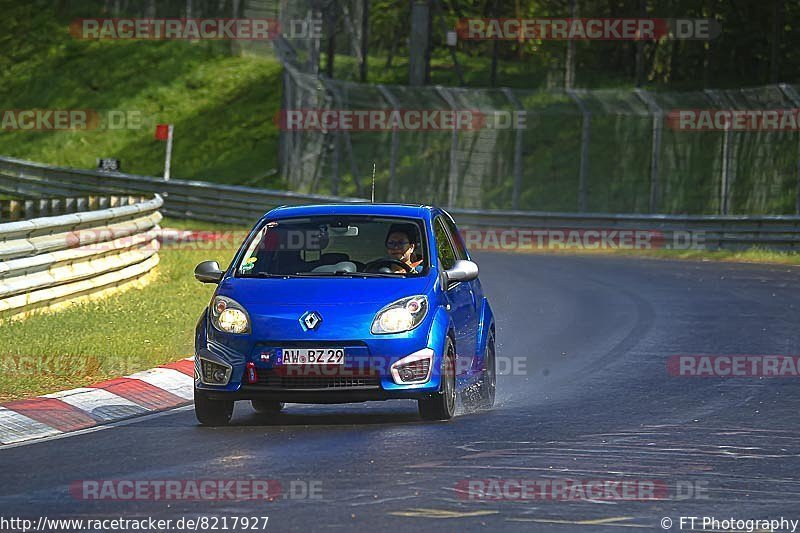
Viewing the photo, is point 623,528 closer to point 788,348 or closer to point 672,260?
point 788,348

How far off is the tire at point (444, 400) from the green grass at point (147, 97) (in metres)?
39.0

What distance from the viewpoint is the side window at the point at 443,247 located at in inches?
474

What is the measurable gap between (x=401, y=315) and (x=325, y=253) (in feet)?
4.23

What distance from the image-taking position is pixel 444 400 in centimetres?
1106

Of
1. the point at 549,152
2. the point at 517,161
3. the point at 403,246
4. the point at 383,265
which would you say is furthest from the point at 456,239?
the point at 549,152

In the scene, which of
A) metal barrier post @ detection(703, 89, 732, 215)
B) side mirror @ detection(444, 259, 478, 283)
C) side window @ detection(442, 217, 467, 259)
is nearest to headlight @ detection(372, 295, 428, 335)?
side mirror @ detection(444, 259, 478, 283)

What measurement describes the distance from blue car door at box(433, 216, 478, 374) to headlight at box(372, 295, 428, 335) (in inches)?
20.7

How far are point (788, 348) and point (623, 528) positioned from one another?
9.48 meters

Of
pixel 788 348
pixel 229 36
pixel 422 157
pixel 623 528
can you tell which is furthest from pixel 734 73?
pixel 623 528

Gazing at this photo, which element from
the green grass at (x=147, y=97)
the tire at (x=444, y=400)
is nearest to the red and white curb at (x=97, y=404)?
the tire at (x=444, y=400)

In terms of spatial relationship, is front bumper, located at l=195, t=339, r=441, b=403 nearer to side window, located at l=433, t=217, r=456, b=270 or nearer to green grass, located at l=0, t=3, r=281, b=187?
side window, located at l=433, t=217, r=456, b=270

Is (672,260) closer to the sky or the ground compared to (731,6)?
closer to the ground

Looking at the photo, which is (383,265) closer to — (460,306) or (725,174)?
(460,306)

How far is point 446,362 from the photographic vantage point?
11.1 m
